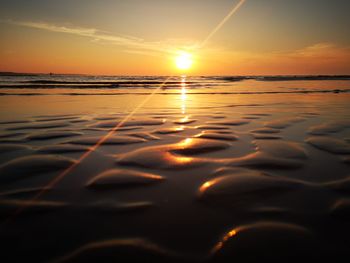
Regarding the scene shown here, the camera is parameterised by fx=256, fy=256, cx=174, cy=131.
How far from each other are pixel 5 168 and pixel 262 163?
10.5 ft

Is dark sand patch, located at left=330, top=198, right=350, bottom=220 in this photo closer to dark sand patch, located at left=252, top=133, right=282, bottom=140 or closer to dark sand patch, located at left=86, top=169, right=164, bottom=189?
dark sand patch, located at left=86, top=169, right=164, bottom=189

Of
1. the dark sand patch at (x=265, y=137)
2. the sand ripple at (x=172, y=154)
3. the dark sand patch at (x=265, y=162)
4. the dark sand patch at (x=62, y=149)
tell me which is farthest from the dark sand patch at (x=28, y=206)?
the dark sand patch at (x=265, y=137)

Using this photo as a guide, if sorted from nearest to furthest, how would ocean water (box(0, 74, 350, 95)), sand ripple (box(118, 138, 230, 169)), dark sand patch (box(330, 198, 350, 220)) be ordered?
dark sand patch (box(330, 198, 350, 220)) < sand ripple (box(118, 138, 230, 169)) < ocean water (box(0, 74, 350, 95))

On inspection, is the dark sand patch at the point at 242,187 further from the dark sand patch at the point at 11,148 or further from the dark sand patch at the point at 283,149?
the dark sand patch at the point at 11,148

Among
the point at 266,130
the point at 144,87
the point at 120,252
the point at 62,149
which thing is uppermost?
the point at 144,87

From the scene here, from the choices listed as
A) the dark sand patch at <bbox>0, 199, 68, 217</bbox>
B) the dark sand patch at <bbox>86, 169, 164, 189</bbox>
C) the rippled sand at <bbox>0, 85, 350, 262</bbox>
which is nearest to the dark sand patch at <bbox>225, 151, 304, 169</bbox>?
the rippled sand at <bbox>0, 85, 350, 262</bbox>

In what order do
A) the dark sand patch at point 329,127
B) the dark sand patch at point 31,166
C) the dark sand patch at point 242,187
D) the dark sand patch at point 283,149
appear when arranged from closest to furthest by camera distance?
1. the dark sand patch at point 242,187
2. the dark sand patch at point 31,166
3. the dark sand patch at point 283,149
4. the dark sand patch at point 329,127

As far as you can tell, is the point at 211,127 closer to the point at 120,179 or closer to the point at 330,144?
the point at 330,144

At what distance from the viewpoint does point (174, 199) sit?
2.36 meters

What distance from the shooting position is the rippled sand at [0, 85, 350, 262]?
1679 millimetres

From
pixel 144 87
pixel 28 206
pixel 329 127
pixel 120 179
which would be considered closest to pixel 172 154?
pixel 120 179

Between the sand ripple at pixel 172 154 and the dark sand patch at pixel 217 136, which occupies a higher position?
the dark sand patch at pixel 217 136

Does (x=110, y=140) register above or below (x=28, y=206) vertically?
above

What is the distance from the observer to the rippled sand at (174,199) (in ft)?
5.51
